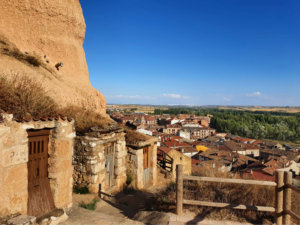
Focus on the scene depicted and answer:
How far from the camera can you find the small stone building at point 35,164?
3.82 meters

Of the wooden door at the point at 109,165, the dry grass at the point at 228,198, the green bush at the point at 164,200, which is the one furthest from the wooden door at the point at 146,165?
the green bush at the point at 164,200

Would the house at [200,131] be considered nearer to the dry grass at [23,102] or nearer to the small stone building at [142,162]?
the small stone building at [142,162]

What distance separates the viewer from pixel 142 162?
946cm

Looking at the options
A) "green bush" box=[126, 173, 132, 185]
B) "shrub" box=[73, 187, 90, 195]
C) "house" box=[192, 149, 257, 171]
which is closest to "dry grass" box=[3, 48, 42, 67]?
"shrub" box=[73, 187, 90, 195]

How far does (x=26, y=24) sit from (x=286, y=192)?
617 inches

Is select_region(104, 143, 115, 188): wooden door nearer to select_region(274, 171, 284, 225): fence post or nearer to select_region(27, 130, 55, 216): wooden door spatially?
select_region(27, 130, 55, 216): wooden door

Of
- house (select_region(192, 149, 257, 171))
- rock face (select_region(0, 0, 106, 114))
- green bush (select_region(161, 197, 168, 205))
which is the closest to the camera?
green bush (select_region(161, 197, 168, 205))

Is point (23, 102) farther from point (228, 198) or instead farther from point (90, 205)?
point (228, 198)

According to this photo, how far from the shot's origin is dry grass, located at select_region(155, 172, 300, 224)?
14.4 feet

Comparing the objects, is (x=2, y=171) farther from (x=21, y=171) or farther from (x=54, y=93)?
(x=54, y=93)

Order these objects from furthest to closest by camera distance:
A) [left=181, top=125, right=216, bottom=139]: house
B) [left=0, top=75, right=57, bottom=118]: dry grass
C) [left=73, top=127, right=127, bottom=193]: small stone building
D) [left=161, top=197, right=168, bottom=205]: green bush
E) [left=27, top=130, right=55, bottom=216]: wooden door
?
1. [left=181, top=125, right=216, bottom=139]: house
2. [left=73, top=127, right=127, bottom=193]: small stone building
3. [left=161, top=197, right=168, bottom=205]: green bush
4. [left=27, top=130, right=55, bottom=216]: wooden door
5. [left=0, top=75, right=57, bottom=118]: dry grass

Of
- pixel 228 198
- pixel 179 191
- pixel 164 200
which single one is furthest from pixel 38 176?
pixel 228 198

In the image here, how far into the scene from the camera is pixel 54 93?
1105 cm

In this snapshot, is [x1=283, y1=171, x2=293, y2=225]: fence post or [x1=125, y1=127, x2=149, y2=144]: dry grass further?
[x1=125, y1=127, x2=149, y2=144]: dry grass
